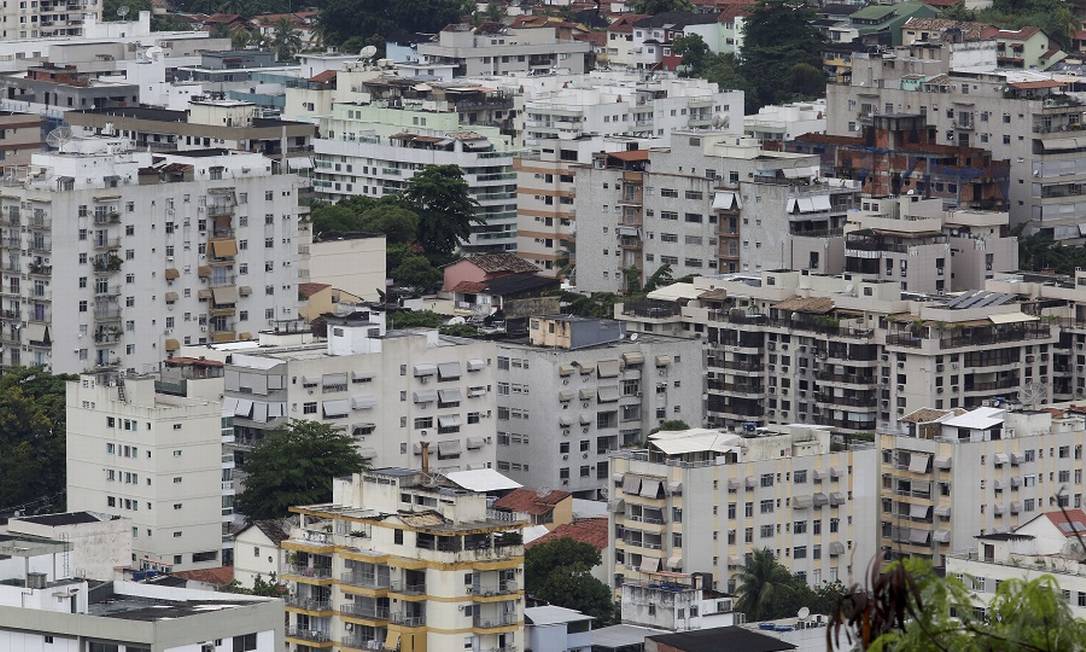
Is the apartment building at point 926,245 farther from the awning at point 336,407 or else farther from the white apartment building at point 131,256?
the awning at point 336,407

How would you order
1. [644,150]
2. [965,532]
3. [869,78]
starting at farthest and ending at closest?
1. [869,78]
2. [644,150]
3. [965,532]

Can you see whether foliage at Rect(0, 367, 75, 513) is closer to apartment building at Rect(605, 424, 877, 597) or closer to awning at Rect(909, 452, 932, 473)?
apartment building at Rect(605, 424, 877, 597)

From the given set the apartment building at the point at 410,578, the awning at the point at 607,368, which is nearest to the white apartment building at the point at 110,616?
the apartment building at the point at 410,578

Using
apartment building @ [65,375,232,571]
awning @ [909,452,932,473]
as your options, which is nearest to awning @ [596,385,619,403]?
apartment building @ [65,375,232,571]

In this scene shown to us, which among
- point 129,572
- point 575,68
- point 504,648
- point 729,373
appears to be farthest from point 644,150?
point 504,648

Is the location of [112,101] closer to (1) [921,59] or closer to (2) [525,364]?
(1) [921,59]

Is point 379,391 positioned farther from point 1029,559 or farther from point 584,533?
point 1029,559
